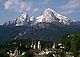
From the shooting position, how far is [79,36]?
128 meters

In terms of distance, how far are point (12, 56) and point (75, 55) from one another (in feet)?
160

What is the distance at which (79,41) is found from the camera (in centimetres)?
12244

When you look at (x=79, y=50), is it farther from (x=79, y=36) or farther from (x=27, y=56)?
(x=27, y=56)

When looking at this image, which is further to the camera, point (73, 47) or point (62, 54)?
point (73, 47)

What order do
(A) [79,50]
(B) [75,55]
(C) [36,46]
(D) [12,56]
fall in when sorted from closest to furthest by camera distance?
(B) [75,55] < (A) [79,50] < (D) [12,56] < (C) [36,46]

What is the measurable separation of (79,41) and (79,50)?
3960 millimetres

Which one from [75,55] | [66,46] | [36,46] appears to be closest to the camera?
[75,55]

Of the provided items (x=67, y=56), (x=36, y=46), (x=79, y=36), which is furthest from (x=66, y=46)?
(x=36, y=46)

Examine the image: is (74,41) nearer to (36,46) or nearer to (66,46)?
(66,46)

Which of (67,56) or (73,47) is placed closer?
(67,56)

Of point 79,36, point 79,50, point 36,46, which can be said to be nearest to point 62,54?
point 79,50

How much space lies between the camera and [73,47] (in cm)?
12162

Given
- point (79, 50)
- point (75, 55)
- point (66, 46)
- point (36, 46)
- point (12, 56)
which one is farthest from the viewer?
point (36, 46)

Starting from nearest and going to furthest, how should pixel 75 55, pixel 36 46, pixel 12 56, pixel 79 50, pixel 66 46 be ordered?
pixel 75 55
pixel 79 50
pixel 66 46
pixel 12 56
pixel 36 46
